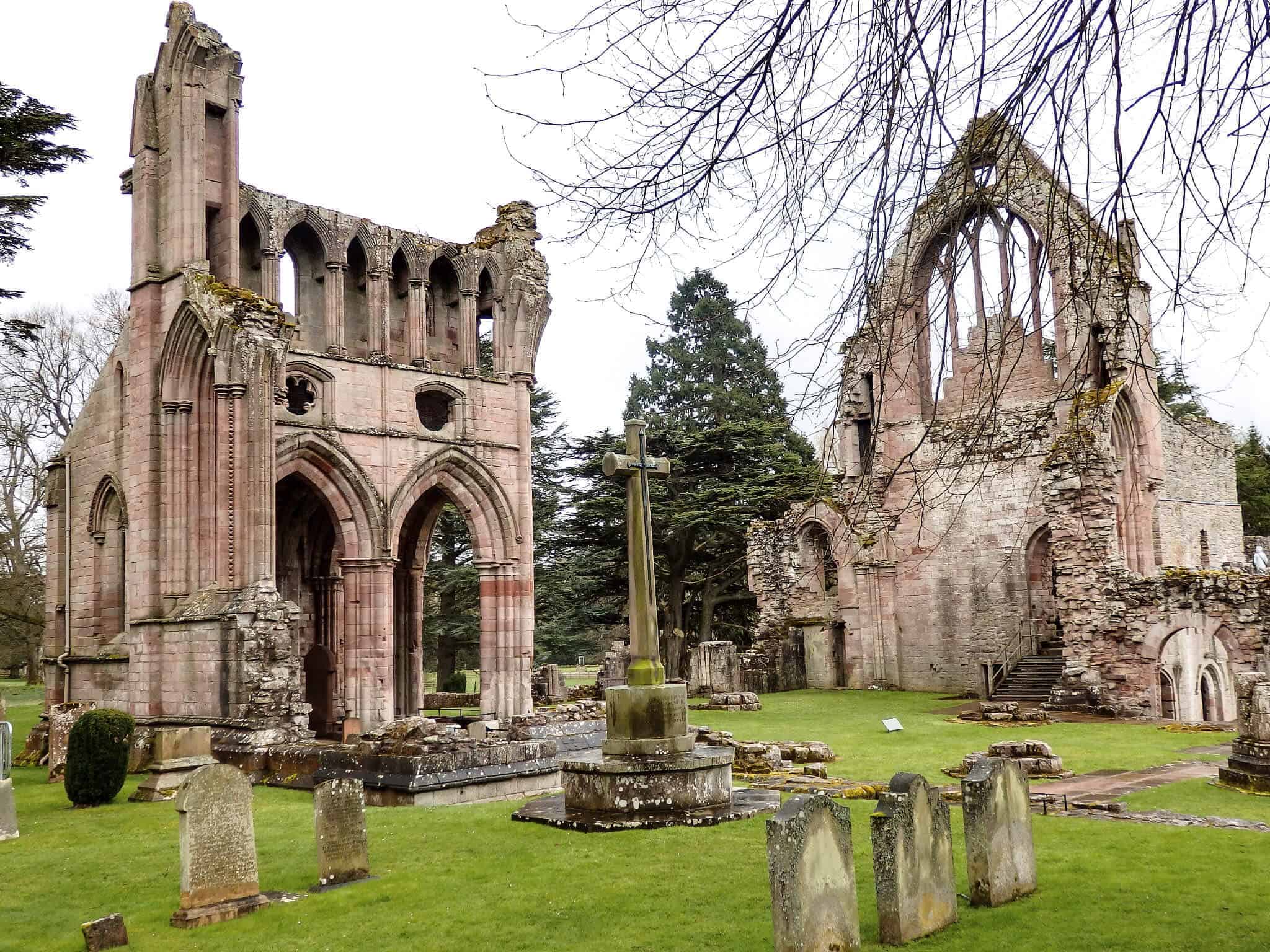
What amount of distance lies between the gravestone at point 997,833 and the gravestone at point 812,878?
118 cm

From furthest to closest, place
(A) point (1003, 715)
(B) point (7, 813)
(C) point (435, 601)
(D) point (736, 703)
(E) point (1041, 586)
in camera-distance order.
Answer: (C) point (435, 601) → (E) point (1041, 586) → (D) point (736, 703) → (A) point (1003, 715) → (B) point (7, 813)

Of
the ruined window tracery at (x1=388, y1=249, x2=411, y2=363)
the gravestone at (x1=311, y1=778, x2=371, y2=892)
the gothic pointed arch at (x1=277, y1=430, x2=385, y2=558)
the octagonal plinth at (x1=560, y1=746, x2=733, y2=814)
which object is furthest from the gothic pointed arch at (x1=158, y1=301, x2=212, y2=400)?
the gravestone at (x1=311, y1=778, x2=371, y2=892)

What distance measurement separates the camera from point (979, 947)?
239 inches

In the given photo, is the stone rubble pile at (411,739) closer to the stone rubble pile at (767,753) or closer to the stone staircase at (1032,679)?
the stone rubble pile at (767,753)

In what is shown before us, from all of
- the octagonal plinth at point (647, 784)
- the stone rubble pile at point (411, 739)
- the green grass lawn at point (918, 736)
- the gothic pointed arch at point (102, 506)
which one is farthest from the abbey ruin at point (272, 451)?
the octagonal plinth at point (647, 784)

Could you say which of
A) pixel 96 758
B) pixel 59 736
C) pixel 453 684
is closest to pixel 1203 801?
pixel 96 758

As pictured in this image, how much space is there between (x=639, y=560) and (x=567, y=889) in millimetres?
3936

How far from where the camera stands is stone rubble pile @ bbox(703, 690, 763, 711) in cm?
2491

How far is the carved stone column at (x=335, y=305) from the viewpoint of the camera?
837 inches

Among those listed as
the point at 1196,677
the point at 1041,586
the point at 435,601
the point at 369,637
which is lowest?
the point at 1196,677

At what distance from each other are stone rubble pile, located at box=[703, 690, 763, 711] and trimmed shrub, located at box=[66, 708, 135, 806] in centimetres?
1432

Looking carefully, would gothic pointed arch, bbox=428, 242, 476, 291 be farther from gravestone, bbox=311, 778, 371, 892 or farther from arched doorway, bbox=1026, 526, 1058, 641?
gravestone, bbox=311, 778, 371, 892

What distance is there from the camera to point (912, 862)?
6285 mm

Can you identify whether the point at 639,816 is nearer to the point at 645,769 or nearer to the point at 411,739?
the point at 645,769
